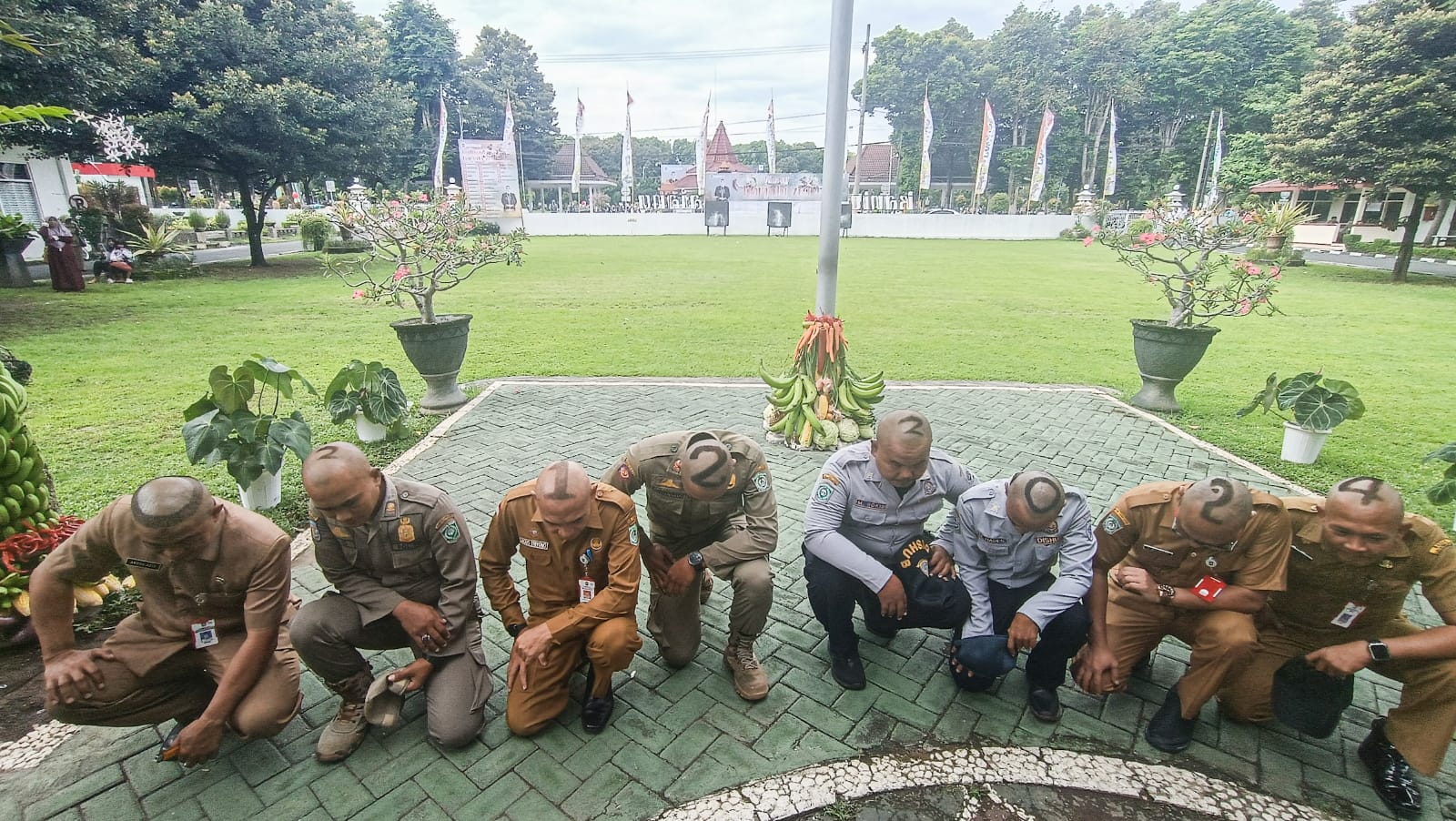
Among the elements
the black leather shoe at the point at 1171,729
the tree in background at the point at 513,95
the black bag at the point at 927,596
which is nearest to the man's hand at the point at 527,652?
the black bag at the point at 927,596

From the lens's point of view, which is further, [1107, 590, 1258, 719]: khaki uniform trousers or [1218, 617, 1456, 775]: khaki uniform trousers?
[1107, 590, 1258, 719]: khaki uniform trousers


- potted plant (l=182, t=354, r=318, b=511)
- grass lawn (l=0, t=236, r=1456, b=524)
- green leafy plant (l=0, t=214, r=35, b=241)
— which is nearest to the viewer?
potted plant (l=182, t=354, r=318, b=511)

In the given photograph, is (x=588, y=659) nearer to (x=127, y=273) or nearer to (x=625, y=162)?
(x=127, y=273)

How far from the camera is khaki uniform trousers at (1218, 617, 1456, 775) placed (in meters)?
2.56

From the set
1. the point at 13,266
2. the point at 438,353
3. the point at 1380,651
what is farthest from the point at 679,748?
the point at 13,266

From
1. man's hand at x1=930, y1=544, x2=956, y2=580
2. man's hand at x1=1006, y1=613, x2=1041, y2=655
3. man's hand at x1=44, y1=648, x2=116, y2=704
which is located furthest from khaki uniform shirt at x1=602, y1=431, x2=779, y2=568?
man's hand at x1=44, y1=648, x2=116, y2=704

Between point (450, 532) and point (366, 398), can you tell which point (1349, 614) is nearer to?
point (450, 532)

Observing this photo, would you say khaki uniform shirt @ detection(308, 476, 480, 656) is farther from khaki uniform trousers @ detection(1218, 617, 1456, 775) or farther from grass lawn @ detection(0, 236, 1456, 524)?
khaki uniform trousers @ detection(1218, 617, 1456, 775)

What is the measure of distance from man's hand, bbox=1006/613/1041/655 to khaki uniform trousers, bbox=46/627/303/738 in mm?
3045

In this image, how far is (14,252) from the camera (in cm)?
1541

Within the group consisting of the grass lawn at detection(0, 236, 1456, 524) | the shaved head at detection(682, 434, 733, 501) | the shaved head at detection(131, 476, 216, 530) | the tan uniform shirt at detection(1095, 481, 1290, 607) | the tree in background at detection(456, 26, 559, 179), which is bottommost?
the grass lawn at detection(0, 236, 1456, 524)

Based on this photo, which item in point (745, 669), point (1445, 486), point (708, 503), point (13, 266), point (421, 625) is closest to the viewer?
point (421, 625)

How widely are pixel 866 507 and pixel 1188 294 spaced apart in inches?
233

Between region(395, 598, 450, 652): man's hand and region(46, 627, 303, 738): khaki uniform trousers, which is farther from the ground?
region(395, 598, 450, 652): man's hand
